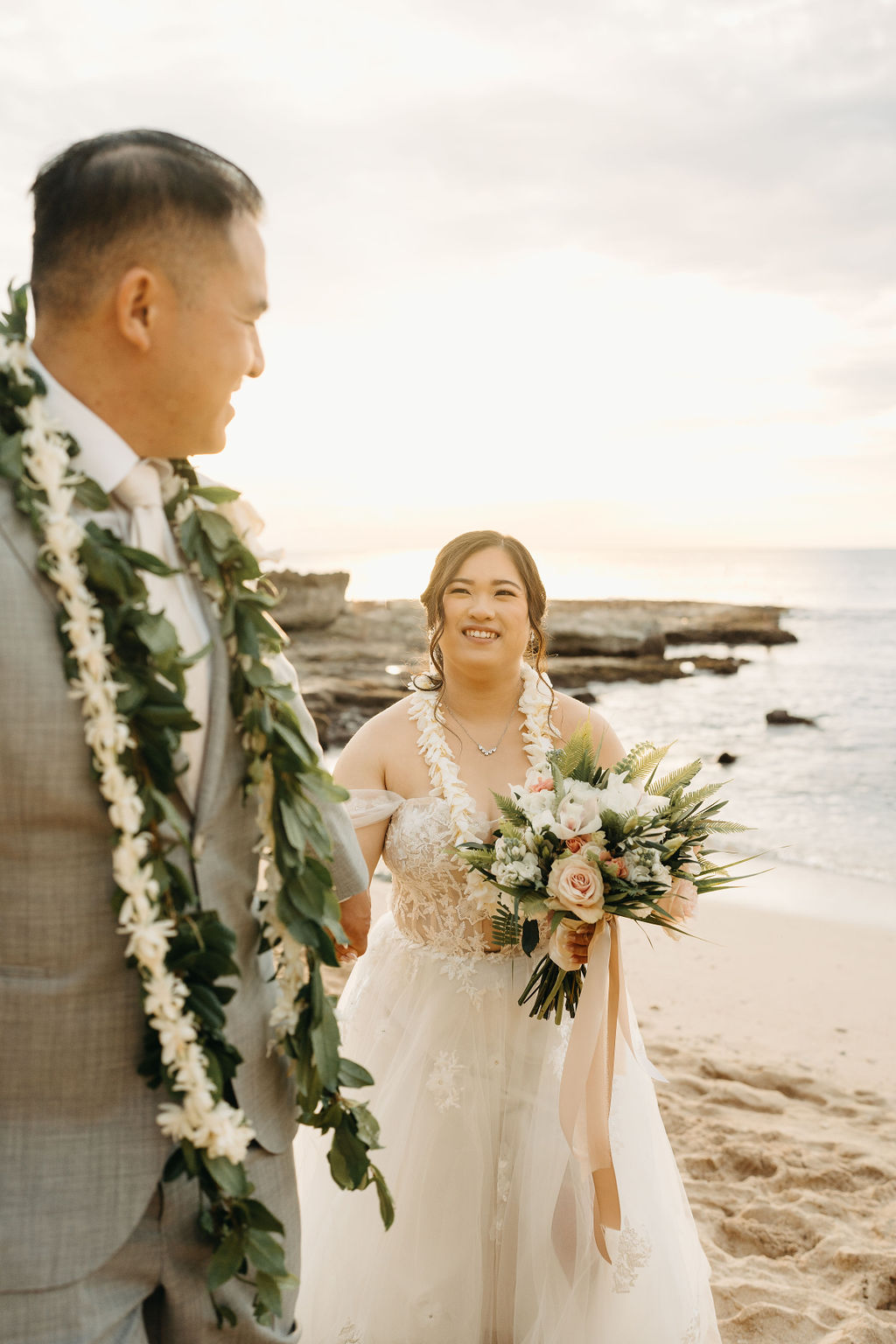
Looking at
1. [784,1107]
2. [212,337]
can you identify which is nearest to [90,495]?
[212,337]

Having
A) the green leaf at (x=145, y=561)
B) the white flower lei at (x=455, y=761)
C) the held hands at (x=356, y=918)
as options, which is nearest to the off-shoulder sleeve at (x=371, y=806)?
the white flower lei at (x=455, y=761)

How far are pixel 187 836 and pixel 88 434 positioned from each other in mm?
638

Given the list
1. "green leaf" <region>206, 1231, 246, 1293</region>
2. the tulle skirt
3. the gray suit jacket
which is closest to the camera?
the gray suit jacket

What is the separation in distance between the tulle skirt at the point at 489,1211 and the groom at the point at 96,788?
5.33ft

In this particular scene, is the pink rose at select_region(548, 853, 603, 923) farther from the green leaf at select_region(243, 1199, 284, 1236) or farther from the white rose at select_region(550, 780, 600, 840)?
the green leaf at select_region(243, 1199, 284, 1236)

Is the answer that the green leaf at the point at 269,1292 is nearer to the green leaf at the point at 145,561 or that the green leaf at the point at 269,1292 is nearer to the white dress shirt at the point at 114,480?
the white dress shirt at the point at 114,480

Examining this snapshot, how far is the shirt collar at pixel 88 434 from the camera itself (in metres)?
1.59

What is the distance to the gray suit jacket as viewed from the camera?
1456 mm

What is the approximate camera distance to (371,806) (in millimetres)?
3584

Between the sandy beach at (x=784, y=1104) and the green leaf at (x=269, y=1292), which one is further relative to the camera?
the sandy beach at (x=784, y=1104)

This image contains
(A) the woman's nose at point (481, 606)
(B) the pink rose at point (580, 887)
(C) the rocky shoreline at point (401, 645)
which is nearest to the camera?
(B) the pink rose at point (580, 887)

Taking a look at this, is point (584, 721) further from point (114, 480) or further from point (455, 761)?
point (114, 480)

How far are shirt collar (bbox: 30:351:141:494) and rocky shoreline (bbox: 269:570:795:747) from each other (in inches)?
659

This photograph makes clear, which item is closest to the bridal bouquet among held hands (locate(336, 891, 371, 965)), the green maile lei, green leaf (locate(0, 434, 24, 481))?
held hands (locate(336, 891, 371, 965))
